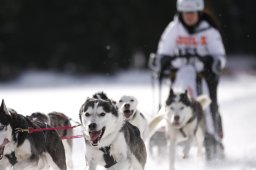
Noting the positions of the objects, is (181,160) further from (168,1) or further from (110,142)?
(168,1)

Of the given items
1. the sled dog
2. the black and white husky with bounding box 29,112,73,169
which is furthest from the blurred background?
the sled dog

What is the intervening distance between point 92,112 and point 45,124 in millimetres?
737

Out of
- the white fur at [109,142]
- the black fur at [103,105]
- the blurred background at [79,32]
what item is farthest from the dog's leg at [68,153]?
the blurred background at [79,32]

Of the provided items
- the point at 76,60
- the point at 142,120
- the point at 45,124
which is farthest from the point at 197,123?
the point at 76,60

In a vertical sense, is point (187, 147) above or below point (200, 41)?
below

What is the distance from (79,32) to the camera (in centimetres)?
2764

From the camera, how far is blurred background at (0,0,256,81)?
27312 millimetres

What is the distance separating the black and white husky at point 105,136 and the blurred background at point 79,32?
68.3 ft

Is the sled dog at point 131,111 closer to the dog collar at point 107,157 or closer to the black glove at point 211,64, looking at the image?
the dog collar at point 107,157

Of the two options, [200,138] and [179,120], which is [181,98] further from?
[200,138]

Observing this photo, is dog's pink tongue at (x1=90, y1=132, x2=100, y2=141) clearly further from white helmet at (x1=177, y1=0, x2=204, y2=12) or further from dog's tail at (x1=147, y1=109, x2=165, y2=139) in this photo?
white helmet at (x1=177, y1=0, x2=204, y2=12)

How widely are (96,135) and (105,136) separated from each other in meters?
0.14

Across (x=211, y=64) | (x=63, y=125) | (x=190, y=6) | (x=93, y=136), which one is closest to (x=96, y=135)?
(x=93, y=136)

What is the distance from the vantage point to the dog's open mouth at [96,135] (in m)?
5.68
